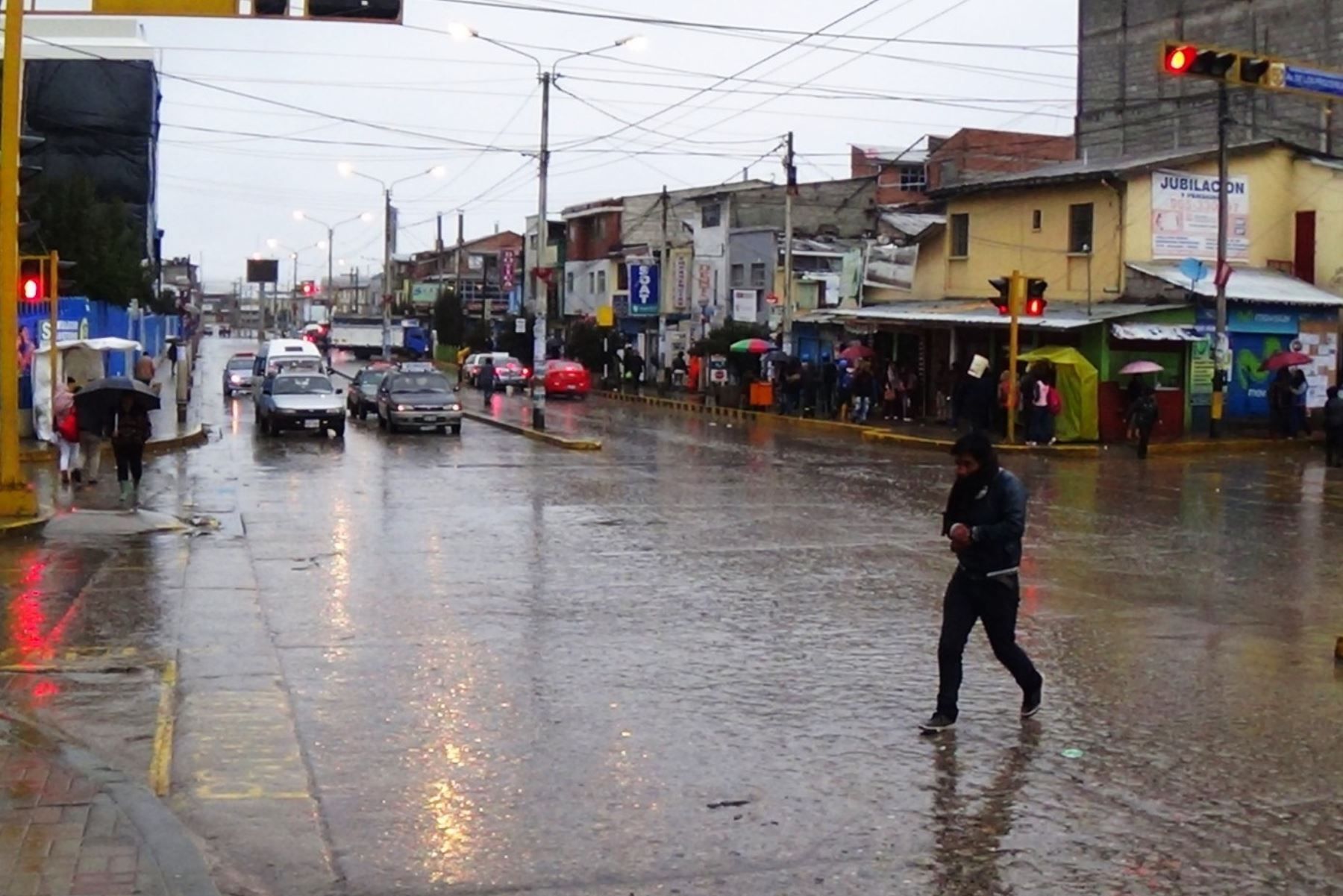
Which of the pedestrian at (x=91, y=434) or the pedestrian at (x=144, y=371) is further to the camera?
the pedestrian at (x=144, y=371)

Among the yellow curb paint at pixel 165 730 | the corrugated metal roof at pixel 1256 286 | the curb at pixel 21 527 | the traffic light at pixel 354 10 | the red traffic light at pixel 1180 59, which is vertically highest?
the red traffic light at pixel 1180 59

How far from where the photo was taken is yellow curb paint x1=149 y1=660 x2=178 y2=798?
311 inches

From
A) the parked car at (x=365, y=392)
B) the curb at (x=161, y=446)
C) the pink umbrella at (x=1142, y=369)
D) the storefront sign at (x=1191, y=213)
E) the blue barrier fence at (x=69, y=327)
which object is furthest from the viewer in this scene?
the parked car at (x=365, y=392)

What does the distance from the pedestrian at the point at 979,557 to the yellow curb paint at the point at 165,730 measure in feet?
13.7

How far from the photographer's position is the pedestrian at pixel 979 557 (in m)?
9.16

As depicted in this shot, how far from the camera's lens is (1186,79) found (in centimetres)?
6072

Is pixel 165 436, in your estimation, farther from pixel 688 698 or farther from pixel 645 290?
pixel 645 290

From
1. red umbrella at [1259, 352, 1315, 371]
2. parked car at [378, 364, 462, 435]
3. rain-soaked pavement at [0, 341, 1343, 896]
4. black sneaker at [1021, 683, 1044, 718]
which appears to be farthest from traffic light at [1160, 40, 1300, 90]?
parked car at [378, 364, 462, 435]

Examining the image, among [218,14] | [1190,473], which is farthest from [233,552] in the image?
[1190,473]

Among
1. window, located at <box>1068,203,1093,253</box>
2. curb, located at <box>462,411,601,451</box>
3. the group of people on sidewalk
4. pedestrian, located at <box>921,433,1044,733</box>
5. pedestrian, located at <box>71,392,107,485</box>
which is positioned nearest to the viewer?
pedestrian, located at <box>921,433,1044,733</box>

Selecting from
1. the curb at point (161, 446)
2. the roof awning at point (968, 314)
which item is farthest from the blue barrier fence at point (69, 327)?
the roof awning at point (968, 314)

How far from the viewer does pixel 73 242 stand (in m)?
45.3

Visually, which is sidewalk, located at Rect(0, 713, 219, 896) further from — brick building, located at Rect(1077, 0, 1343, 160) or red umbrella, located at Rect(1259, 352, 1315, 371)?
brick building, located at Rect(1077, 0, 1343, 160)

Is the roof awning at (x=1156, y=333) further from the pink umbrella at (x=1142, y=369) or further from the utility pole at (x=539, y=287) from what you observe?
the utility pole at (x=539, y=287)
